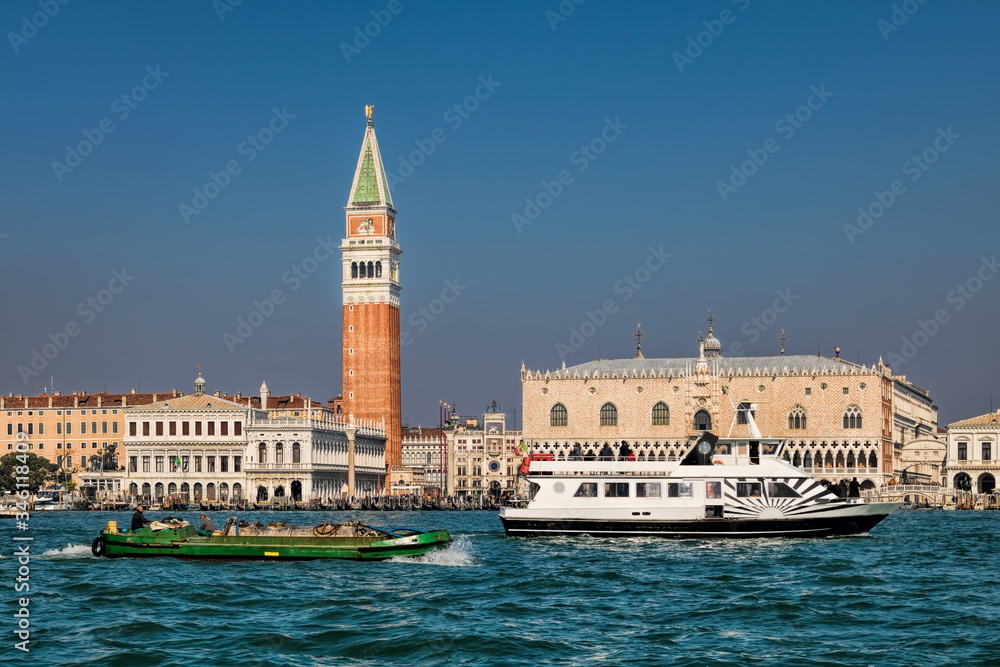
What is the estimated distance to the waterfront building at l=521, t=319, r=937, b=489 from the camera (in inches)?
4385

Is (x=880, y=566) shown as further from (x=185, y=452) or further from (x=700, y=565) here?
(x=185, y=452)

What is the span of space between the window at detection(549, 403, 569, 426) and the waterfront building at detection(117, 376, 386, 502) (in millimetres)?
21853

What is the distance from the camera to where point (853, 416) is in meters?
111

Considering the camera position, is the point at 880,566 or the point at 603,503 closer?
the point at 880,566

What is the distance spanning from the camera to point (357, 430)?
131 meters

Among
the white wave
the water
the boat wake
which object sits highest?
the white wave

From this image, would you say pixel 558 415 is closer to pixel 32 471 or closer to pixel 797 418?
pixel 797 418

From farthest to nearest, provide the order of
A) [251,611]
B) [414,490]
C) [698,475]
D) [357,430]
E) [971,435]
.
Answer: [414,490], [357,430], [971,435], [698,475], [251,611]

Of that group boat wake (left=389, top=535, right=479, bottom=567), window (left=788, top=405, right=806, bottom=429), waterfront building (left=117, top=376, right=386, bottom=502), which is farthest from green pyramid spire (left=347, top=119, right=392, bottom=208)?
boat wake (left=389, top=535, right=479, bottom=567)

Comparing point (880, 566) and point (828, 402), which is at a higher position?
point (828, 402)

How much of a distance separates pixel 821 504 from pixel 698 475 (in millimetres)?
4292

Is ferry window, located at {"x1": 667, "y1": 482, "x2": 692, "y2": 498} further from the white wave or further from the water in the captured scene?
the white wave

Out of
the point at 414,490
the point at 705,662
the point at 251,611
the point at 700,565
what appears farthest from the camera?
the point at 414,490

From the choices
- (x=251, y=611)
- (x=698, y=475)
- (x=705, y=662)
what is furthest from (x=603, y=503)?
(x=705, y=662)
